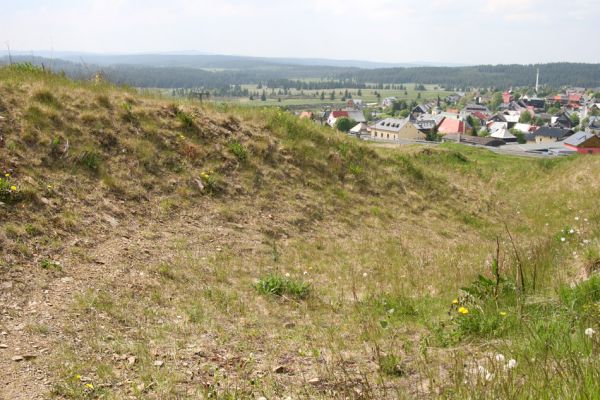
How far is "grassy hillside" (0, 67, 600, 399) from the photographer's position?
4664 millimetres

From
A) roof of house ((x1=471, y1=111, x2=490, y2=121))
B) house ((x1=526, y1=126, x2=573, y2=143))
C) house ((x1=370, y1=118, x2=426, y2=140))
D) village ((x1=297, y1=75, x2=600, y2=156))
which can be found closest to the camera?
village ((x1=297, y1=75, x2=600, y2=156))

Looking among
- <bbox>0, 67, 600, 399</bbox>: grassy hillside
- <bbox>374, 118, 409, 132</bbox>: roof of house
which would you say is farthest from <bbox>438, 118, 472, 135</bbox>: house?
<bbox>0, 67, 600, 399</bbox>: grassy hillside

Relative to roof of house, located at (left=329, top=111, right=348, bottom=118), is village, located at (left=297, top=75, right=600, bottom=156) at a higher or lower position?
lower

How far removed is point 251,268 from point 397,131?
315 ft

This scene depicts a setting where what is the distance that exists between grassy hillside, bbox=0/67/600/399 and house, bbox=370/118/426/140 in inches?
3371

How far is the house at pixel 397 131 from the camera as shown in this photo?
334 ft

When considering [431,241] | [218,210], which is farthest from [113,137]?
[431,241]

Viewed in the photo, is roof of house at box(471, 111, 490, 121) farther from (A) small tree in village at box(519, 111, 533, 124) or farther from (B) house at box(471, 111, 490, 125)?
(A) small tree in village at box(519, 111, 533, 124)

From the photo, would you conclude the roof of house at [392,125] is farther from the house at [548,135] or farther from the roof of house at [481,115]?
the roof of house at [481,115]

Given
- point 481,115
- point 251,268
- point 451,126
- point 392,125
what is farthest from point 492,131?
point 251,268

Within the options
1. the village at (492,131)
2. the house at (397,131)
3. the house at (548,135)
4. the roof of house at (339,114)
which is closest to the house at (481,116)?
the village at (492,131)

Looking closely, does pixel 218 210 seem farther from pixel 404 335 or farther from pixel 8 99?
pixel 404 335

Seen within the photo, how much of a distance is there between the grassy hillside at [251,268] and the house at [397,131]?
85617mm

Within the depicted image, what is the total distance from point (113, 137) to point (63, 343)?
7561 mm
